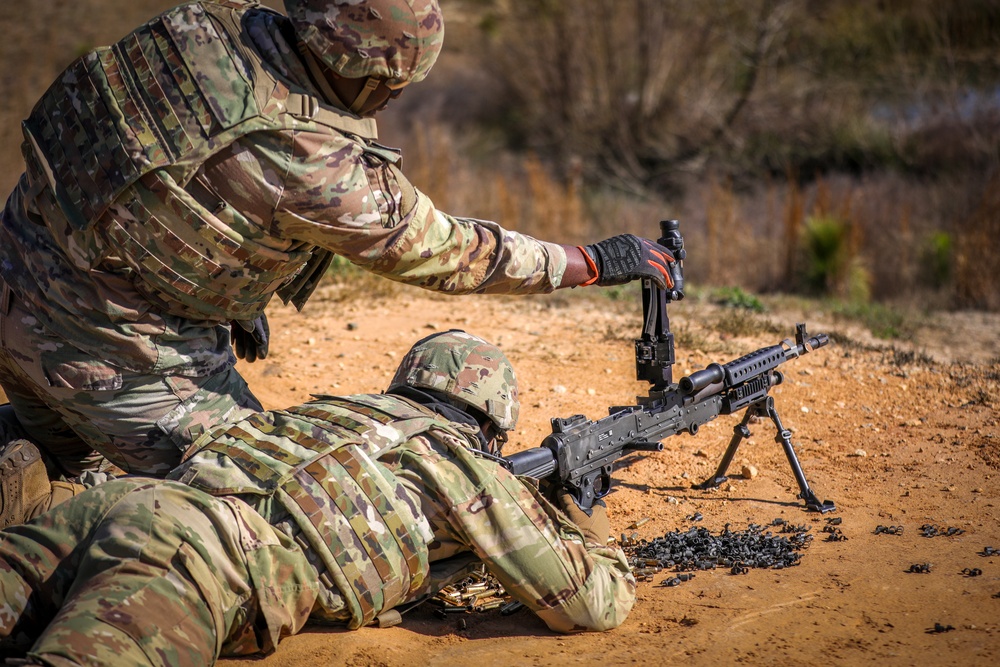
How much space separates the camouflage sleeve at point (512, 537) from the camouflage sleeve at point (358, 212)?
55cm

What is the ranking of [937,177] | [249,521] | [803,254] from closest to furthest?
1. [249,521]
2. [803,254]
3. [937,177]

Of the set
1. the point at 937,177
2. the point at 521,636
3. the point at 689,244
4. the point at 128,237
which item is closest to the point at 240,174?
the point at 128,237

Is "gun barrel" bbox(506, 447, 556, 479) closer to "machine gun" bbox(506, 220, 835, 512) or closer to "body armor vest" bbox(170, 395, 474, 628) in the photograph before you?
"machine gun" bbox(506, 220, 835, 512)

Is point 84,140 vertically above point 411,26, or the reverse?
point 411,26

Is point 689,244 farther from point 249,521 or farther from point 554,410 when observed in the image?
point 249,521

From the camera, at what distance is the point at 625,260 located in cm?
310

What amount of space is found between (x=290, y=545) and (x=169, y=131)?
1.20m

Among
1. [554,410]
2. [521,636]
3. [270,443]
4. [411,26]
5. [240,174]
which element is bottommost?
[521,636]

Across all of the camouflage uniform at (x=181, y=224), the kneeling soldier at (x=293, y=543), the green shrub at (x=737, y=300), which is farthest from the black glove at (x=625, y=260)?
the green shrub at (x=737, y=300)

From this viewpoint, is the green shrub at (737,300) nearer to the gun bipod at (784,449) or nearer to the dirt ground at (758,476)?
the dirt ground at (758,476)

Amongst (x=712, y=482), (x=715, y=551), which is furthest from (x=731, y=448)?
(x=715, y=551)

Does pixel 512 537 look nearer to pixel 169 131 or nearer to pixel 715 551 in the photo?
pixel 715 551

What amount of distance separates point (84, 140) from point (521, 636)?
195cm

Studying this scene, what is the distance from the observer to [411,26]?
2682 mm
